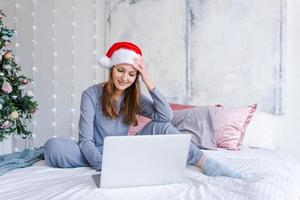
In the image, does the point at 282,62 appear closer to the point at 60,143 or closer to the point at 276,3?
the point at 276,3

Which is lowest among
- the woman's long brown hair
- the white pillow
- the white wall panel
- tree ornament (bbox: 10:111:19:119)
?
the white pillow

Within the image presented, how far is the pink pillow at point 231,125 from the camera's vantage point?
212cm

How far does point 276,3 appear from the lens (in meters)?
2.41

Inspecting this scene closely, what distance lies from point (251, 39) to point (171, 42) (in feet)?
1.78

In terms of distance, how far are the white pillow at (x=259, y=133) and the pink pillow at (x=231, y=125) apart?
0.06 m

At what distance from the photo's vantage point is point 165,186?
1.27m

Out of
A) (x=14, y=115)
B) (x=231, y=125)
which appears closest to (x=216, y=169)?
(x=231, y=125)

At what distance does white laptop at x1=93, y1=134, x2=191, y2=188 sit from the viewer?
120 centimetres

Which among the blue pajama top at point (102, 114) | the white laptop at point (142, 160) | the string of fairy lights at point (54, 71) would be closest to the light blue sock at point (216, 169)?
the white laptop at point (142, 160)

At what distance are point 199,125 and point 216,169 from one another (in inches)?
26.3

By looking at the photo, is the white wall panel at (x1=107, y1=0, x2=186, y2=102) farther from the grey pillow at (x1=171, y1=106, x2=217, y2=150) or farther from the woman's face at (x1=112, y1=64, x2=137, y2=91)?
the woman's face at (x1=112, y1=64, x2=137, y2=91)

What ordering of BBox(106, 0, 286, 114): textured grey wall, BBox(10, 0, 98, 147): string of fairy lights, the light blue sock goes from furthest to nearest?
BBox(10, 0, 98, 147): string of fairy lights, BBox(106, 0, 286, 114): textured grey wall, the light blue sock

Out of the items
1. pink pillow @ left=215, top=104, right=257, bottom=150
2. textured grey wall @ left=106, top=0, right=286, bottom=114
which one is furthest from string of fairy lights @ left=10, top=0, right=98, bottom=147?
pink pillow @ left=215, top=104, right=257, bottom=150

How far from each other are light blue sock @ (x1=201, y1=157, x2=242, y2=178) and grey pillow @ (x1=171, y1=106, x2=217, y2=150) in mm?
530
